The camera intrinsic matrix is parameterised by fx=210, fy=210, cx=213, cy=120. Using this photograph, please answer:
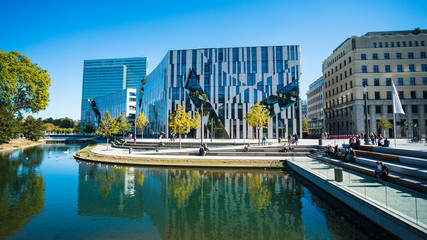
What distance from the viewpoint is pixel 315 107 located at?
90750 mm

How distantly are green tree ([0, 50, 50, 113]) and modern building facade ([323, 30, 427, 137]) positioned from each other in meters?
72.2

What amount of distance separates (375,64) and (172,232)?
202 feet

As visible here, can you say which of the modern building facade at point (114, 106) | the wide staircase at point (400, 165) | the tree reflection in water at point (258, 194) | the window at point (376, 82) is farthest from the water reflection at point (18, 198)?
the modern building facade at point (114, 106)

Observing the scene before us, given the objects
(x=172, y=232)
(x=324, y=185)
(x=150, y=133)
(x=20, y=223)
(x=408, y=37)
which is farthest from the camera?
(x=150, y=133)

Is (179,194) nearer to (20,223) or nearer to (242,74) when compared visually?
(20,223)

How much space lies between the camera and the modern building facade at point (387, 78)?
48516mm

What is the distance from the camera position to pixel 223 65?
5438cm

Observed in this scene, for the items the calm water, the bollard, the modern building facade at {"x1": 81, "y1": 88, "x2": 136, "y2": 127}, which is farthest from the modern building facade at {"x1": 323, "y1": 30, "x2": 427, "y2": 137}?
the modern building facade at {"x1": 81, "y1": 88, "x2": 136, "y2": 127}

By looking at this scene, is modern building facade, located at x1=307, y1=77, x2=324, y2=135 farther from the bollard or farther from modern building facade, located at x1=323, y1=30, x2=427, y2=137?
the bollard

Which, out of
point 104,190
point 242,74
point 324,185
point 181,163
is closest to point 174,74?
point 242,74

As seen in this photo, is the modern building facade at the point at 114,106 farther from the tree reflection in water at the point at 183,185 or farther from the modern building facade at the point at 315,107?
the tree reflection in water at the point at 183,185

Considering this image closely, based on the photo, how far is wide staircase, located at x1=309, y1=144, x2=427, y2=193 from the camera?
1091cm

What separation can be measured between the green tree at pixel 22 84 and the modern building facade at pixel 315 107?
86.3 meters

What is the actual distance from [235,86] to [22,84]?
47.9 meters
